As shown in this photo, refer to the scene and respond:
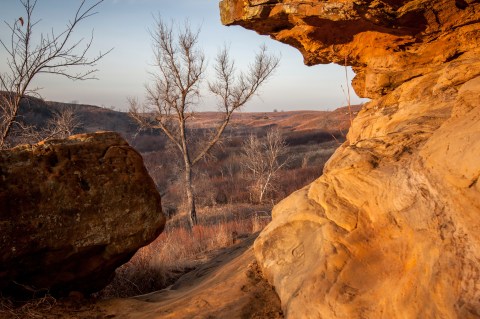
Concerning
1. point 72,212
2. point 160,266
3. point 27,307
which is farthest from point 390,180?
point 160,266

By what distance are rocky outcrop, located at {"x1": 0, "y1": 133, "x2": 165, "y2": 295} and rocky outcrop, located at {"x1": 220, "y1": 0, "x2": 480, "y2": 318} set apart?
1.78 metres

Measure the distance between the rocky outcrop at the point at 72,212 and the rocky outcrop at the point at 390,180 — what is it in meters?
1.78

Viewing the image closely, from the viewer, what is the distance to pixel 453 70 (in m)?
4.05

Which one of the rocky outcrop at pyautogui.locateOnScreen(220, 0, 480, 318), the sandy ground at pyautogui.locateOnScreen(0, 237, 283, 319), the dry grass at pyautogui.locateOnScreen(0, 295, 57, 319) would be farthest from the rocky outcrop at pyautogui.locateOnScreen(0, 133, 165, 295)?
the rocky outcrop at pyautogui.locateOnScreen(220, 0, 480, 318)

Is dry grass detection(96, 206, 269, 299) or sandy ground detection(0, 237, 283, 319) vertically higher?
sandy ground detection(0, 237, 283, 319)

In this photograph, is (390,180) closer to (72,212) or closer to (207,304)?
(207,304)

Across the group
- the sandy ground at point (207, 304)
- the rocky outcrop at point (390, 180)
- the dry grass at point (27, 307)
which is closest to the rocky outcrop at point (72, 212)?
the dry grass at point (27, 307)

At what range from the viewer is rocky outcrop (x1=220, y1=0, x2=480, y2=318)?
231 cm

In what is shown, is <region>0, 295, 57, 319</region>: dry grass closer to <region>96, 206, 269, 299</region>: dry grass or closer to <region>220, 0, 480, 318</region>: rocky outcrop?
<region>96, 206, 269, 299</region>: dry grass

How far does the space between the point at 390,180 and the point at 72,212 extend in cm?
365

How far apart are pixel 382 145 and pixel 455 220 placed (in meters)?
1.31

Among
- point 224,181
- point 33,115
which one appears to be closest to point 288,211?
point 224,181

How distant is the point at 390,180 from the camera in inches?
120

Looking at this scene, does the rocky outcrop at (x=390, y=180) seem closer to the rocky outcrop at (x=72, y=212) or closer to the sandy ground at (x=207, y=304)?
the sandy ground at (x=207, y=304)
